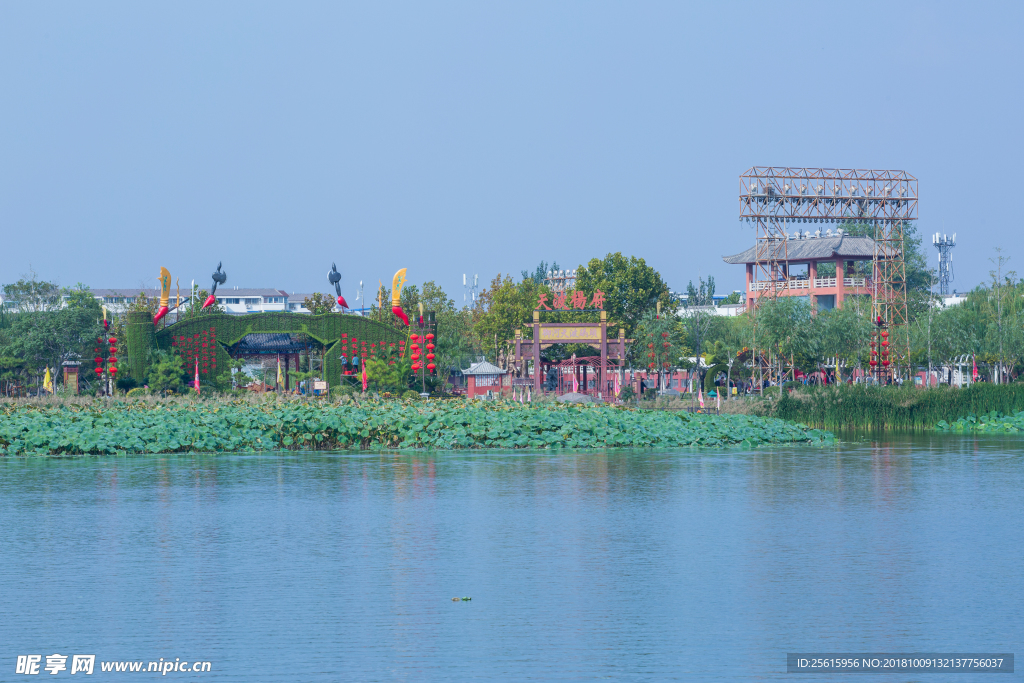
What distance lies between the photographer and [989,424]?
35625 mm

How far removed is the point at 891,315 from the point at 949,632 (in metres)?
63.5

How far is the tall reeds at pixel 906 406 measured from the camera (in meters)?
36.6

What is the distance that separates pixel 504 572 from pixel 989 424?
28.6 m

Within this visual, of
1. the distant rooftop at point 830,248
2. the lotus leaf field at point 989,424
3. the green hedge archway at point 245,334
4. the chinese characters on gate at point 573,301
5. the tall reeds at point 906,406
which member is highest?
the distant rooftop at point 830,248

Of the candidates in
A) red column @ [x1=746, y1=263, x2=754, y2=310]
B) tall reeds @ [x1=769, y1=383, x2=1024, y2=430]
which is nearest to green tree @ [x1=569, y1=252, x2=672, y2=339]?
red column @ [x1=746, y1=263, x2=754, y2=310]

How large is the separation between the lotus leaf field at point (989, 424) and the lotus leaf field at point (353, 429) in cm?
832

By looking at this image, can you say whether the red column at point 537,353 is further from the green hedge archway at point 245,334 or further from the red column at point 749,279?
the red column at point 749,279

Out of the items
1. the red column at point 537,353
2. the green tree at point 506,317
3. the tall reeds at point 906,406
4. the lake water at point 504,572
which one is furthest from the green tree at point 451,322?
the lake water at point 504,572

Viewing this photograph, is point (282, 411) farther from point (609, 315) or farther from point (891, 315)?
point (891, 315)

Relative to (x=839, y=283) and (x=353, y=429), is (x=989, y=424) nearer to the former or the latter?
(x=353, y=429)

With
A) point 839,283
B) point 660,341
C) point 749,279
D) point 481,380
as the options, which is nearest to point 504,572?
point 481,380

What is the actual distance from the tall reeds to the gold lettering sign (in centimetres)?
1364

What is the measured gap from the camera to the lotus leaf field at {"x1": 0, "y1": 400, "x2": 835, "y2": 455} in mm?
24922

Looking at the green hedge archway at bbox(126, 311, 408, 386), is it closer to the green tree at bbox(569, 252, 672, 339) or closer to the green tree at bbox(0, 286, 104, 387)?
the green tree at bbox(0, 286, 104, 387)
